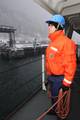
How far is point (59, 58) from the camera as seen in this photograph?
4.71 m

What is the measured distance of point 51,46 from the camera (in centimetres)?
478

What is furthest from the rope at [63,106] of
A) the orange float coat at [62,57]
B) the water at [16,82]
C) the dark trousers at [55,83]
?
the water at [16,82]

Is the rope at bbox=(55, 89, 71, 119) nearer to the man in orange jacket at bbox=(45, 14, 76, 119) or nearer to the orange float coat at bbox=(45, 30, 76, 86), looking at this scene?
the man in orange jacket at bbox=(45, 14, 76, 119)

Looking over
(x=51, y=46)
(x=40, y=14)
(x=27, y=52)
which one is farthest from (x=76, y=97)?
(x=40, y=14)

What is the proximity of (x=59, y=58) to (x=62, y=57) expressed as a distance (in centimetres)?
5

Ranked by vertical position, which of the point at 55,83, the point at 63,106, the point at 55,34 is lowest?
the point at 63,106

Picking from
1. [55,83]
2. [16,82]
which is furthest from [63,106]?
[16,82]

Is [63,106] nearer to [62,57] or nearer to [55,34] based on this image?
[62,57]

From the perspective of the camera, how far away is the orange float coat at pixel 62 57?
179 inches

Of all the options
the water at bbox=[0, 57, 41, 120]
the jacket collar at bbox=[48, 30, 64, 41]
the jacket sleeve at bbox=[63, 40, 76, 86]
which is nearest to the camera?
the jacket sleeve at bbox=[63, 40, 76, 86]

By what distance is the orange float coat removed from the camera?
456 cm

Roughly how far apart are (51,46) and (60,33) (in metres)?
0.22

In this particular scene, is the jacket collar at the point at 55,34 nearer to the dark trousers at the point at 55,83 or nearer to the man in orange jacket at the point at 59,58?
the man in orange jacket at the point at 59,58

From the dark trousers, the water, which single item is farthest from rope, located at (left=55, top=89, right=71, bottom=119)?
the water
